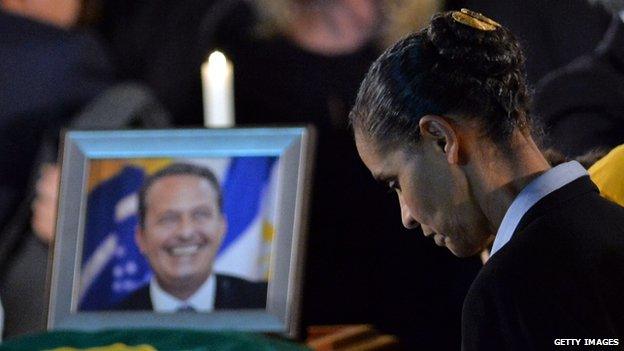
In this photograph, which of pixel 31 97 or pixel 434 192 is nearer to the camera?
pixel 434 192

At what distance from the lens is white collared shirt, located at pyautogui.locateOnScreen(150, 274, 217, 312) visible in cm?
248

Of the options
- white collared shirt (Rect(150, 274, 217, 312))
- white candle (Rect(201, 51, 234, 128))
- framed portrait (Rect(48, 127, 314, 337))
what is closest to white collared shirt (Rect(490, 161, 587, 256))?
framed portrait (Rect(48, 127, 314, 337))

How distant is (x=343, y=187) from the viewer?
2641 millimetres

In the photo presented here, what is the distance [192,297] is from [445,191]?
4.21 feet

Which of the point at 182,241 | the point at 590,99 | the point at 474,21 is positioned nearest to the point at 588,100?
the point at 590,99

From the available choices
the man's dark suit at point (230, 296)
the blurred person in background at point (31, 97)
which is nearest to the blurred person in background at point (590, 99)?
the man's dark suit at point (230, 296)

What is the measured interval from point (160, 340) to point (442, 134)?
1.08 meters

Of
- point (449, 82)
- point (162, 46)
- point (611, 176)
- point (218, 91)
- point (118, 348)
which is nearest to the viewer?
point (449, 82)

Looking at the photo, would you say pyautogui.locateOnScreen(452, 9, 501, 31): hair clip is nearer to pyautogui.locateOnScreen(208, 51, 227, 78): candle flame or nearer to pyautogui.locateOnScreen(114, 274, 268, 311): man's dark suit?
pyautogui.locateOnScreen(114, 274, 268, 311): man's dark suit

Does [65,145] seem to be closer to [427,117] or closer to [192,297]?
[192,297]

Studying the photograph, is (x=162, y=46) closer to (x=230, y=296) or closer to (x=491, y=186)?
(x=230, y=296)

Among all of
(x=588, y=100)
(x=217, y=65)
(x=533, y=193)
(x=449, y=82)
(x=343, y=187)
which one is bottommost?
(x=533, y=193)

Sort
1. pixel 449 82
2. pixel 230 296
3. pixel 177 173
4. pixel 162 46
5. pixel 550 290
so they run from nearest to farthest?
pixel 550 290 → pixel 449 82 → pixel 230 296 → pixel 177 173 → pixel 162 46

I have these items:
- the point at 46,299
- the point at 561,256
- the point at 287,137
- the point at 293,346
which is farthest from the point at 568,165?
the point at 46,299
